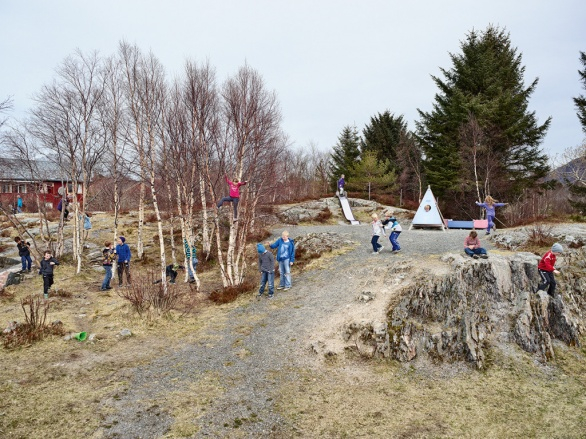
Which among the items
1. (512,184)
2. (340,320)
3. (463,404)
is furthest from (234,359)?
(512,184)

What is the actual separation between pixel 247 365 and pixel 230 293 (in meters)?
4.72

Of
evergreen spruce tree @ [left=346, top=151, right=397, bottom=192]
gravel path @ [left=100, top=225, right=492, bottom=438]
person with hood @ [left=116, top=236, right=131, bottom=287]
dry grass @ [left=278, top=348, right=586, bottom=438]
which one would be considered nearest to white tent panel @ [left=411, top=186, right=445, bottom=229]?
gravel path @ [left=100, top=225, right=492, bottom=438]

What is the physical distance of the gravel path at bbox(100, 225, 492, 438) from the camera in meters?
5.46

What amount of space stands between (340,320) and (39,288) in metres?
12.5

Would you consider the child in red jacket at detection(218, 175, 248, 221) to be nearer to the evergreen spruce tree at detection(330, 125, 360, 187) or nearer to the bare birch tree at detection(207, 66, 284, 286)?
the bare birch tree at detection(207, 66, 284, 286)

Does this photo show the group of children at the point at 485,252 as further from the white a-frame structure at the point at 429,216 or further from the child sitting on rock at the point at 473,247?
the white a-frame structure at the point at 429,216

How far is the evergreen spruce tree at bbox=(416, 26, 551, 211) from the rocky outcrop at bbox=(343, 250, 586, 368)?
17.2 meters

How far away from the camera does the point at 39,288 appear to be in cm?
1350

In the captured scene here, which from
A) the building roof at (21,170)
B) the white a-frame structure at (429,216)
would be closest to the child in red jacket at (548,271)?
the white a-frame structure at (429,216)

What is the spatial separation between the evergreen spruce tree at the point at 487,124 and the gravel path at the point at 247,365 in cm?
1701

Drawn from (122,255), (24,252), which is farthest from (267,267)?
(24,252)

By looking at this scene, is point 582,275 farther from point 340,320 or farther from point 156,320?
point 156,320

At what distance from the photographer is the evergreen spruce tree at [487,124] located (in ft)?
84.7

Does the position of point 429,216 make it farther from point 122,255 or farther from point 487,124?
point 122,255
